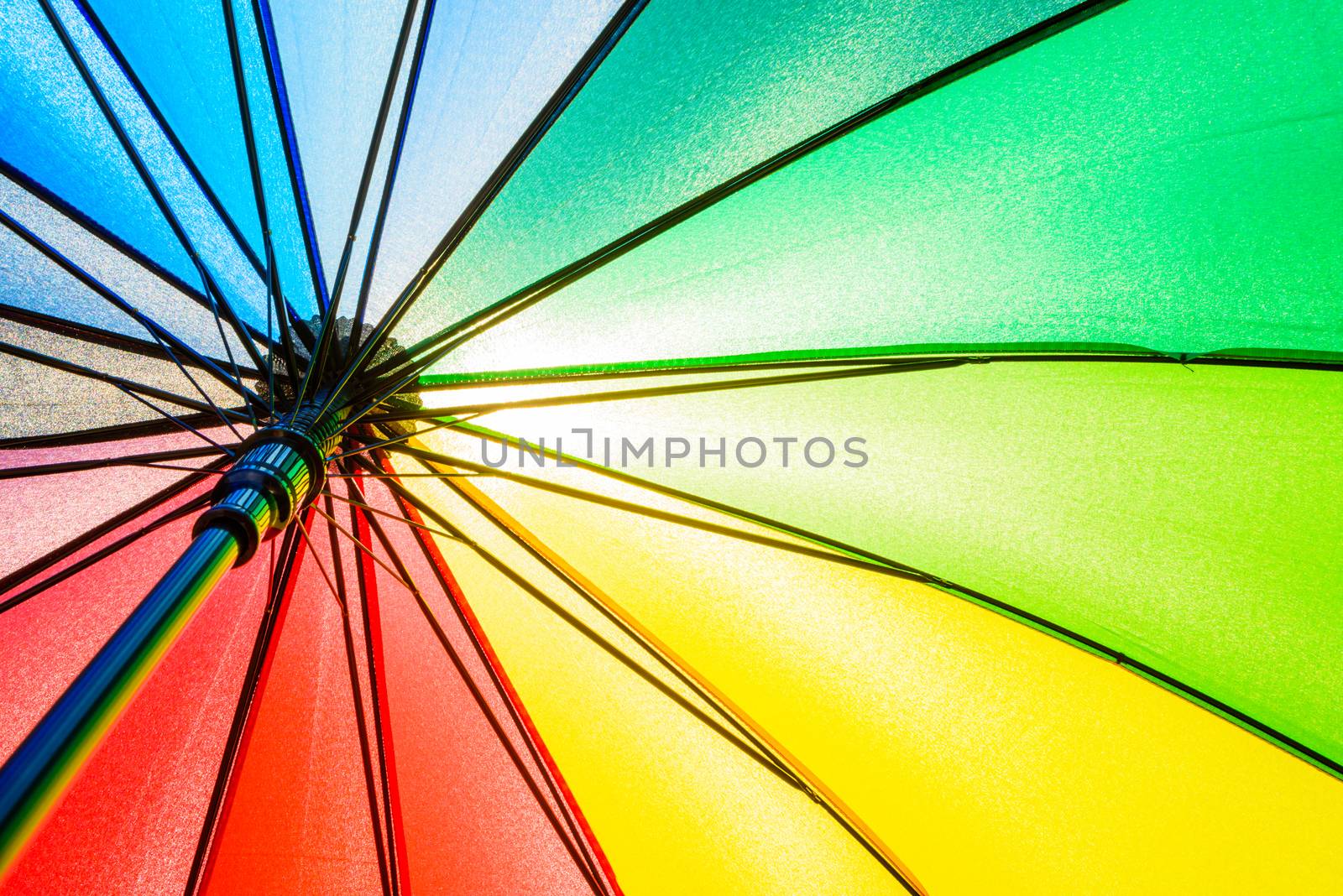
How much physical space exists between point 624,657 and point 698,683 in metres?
0.24

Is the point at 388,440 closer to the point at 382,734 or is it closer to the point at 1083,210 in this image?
the point at 382,734

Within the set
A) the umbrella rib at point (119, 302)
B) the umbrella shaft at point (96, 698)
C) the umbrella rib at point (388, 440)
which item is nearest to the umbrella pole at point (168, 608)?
the umbrella shaft at point (96, 698)

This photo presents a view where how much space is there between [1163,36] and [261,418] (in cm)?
253

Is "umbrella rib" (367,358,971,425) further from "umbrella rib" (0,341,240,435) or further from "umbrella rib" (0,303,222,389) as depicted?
"umbrella rib" (0,303,222,389)

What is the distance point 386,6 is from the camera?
1.94 metres

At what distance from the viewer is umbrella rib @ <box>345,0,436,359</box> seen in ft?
6.14

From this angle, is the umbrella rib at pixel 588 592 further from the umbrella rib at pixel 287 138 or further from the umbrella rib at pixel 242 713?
the umbrella rib at pixel 287 138

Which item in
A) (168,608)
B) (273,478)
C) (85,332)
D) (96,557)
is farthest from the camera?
(85,332)

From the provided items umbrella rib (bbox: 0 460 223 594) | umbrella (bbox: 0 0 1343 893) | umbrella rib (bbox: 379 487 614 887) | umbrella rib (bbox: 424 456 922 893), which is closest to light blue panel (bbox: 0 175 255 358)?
umbrella (bbox: 0 0 1343 893)

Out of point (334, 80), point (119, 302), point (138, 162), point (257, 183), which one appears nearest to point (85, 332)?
point (119, 302)

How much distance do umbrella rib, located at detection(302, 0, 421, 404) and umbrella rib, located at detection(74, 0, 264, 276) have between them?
0.35 m

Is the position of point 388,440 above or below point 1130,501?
above

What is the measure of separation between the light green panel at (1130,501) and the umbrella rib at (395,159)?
1.13 metres

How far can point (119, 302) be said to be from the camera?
1973 mm
